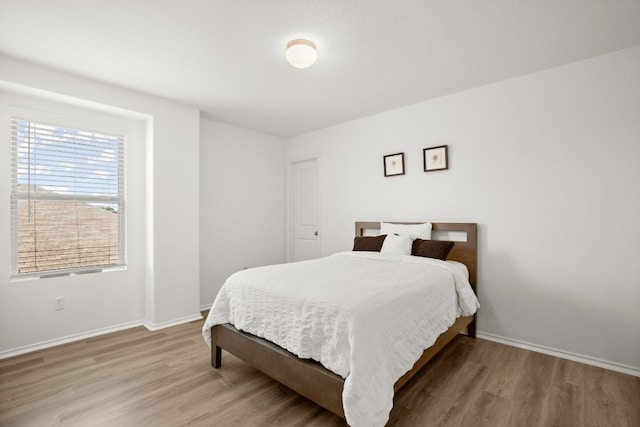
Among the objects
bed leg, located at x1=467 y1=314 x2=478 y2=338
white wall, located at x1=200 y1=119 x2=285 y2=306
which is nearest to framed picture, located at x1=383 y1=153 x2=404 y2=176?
bed leg, located at x1=467 y1=314 x2=478 y2=338

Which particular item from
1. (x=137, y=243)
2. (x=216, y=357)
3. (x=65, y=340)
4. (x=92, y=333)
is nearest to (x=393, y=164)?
(x=216, y=357)

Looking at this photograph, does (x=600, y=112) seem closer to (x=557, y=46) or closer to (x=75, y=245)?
(x=557, y=46)

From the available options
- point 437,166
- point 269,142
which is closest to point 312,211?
point 269,142

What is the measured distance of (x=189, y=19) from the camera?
6.41 feet

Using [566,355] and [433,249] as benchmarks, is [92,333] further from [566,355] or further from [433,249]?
[566,355]

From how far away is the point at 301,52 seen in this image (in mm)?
2162

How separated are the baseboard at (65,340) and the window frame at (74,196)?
595 mm

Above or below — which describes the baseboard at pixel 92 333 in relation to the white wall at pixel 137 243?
below

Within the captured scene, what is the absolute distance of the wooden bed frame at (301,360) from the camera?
5.21 feet

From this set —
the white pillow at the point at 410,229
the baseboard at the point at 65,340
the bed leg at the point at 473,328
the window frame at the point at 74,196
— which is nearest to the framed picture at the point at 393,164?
the white pillow at the point at 410,229

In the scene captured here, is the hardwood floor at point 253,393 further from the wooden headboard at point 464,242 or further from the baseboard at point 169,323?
the wooden headboard at point 464,242

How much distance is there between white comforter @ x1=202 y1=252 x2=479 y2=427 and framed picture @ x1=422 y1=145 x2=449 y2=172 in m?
1.13

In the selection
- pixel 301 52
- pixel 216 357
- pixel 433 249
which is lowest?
pixel 216 357

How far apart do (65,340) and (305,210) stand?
3.16 meters
